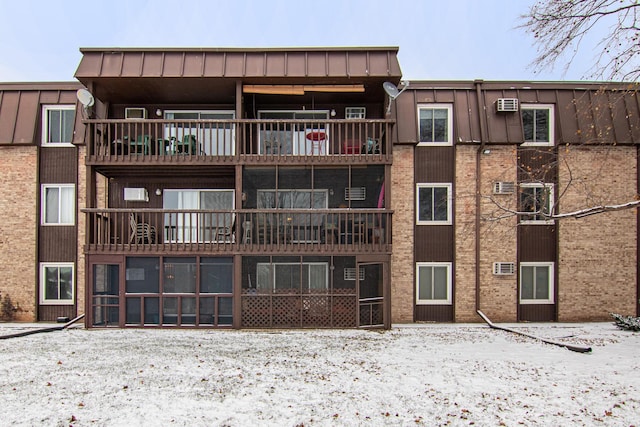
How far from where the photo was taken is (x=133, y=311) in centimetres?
1167

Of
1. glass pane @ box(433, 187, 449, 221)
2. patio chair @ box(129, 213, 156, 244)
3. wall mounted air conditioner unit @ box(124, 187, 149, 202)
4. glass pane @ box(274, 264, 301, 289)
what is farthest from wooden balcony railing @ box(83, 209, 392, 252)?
glass pane @ box(433, 187, 449, 221)

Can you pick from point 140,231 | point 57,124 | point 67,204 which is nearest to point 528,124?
point 140,231

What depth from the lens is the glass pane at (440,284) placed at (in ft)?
43.2

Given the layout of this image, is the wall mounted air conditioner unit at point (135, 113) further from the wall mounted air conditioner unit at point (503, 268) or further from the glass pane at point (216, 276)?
the wall mounted air conditioner unit at point (503, 268)

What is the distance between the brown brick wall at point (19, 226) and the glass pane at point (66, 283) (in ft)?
2.40

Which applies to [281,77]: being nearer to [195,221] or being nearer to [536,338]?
[195,221]

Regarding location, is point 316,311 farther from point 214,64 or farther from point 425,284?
point 214,64

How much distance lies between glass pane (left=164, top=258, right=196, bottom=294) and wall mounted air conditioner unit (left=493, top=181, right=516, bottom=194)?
353 inches

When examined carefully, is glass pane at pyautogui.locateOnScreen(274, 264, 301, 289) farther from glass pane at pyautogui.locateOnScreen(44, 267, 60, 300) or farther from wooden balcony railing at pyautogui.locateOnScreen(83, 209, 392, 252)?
glass pane at pyautogui.locateOnScreen(44, 267, 60, 300)

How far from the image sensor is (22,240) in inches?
512

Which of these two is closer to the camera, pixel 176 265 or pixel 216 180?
pixel 176 265

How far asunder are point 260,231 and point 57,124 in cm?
714

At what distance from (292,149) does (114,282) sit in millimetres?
6398

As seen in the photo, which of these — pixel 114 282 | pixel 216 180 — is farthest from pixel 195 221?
pixel 114 282
